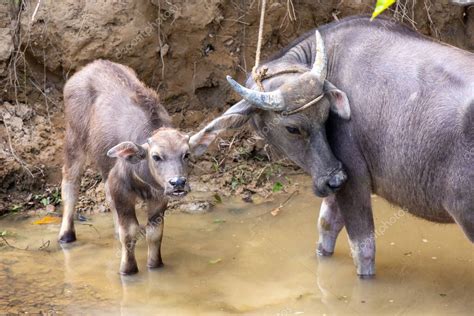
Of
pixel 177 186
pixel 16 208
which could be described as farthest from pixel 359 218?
pixel 16 208

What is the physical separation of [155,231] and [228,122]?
1.32 metres

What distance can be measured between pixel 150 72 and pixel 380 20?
3478 mm

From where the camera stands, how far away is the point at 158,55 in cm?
1039

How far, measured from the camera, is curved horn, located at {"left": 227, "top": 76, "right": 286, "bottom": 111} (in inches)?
293

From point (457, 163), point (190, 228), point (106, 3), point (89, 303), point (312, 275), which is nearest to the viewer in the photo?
point (457, 163)

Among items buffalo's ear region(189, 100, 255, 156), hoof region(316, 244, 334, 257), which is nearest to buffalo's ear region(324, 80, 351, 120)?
buffalo's ear region(189, 100, 255, 156)

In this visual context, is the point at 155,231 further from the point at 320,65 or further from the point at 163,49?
the point at 163,49

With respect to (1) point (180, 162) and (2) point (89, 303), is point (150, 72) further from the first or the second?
(2) point (89, 303)

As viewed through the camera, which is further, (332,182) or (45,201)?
(45,201)

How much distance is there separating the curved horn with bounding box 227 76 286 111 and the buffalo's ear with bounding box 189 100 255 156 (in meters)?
0.33

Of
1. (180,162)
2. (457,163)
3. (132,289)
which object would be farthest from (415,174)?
(132,289)

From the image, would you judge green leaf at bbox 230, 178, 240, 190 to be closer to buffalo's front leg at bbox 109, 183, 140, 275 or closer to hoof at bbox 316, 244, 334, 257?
hoof at bbox 316, 244, 334, 257

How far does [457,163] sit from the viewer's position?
695cm

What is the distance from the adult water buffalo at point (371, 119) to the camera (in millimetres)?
7066
